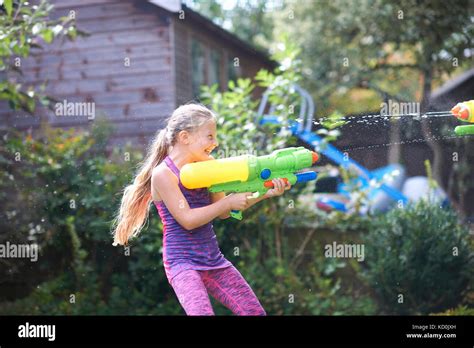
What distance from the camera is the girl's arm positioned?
326 cm

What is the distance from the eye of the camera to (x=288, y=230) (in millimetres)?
5914

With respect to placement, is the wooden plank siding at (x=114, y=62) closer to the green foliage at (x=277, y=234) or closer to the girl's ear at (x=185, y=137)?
the green foliage at (x=277, y=234)

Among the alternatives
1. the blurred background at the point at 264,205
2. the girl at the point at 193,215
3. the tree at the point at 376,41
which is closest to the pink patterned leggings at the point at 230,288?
the girl at the point at 193,215

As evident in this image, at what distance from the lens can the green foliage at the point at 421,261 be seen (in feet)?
16.6

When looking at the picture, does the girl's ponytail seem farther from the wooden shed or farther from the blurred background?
the wooden shed

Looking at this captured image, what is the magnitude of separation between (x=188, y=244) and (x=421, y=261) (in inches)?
95.1

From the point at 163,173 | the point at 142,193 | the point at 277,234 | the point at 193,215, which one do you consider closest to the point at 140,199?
the point at 142,193

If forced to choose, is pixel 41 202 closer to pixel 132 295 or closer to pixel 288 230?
pixel 132 295

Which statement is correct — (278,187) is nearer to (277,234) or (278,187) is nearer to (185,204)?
(185,204)

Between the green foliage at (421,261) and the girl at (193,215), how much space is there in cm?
204

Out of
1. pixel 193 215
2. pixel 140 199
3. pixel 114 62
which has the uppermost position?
pixel 114 62

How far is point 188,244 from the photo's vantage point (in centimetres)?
333

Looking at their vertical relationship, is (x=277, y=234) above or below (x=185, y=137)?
below
